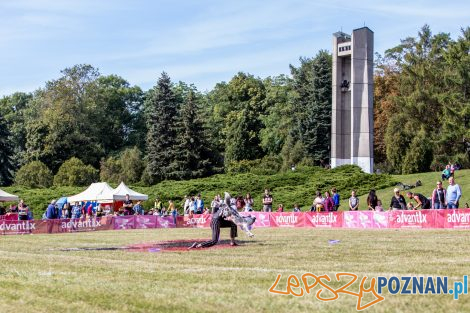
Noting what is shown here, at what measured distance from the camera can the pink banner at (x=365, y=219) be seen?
1291 inches

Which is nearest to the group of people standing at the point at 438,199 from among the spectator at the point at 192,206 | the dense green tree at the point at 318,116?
the spectator at the point at 192,206

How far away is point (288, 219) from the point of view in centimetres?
3831

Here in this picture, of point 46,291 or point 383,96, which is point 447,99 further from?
point 46,291

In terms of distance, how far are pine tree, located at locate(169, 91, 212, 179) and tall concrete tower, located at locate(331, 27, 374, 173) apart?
17568mm

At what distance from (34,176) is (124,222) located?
48171 mm

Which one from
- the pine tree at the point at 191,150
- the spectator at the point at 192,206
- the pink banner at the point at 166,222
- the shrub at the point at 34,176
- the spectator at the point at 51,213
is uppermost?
the pine tree at the point at 191,150

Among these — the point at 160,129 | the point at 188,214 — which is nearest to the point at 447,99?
the point at 160,129

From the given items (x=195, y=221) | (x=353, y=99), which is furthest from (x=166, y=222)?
(x=353, y=99)

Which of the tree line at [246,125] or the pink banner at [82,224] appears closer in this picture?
the pink banner at [82,224]

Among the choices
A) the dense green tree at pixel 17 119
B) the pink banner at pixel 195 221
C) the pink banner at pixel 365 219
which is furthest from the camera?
the dense green tree at pixel 17 119

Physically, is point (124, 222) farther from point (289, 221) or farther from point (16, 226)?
point (289, 221)

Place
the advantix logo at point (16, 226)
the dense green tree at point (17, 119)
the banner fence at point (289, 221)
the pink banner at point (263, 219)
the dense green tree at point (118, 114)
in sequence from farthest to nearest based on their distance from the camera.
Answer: the dense green tree at point (118, 114) < the dense green tree at point (17, 119) < the pink banner at point (263, 219) < the advantix logo at point (16, 226) < the banner fence at point (289, 221)

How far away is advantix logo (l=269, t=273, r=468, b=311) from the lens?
31.8 feet

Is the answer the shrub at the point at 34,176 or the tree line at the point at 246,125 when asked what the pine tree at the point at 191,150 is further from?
the shrub at the point at 34,176
